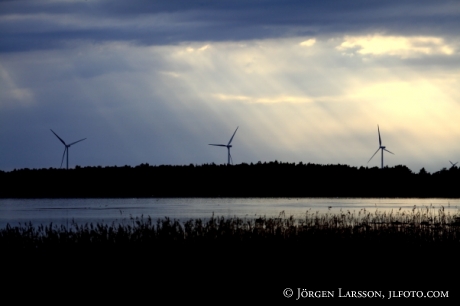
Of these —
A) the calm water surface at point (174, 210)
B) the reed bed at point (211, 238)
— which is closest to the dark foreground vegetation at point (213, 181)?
the calm water surface at point (174, 210)

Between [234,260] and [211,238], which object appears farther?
[211,238]

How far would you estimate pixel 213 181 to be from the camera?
145125 mm

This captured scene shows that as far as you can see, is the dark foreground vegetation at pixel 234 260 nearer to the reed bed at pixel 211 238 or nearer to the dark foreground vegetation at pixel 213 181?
the reed bed at pixel 211 238

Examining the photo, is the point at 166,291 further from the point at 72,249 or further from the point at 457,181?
the point at 457,181

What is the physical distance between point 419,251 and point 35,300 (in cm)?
1358

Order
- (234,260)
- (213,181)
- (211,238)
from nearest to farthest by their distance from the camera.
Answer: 1. (234,260)
2. (211,238)
3. (213,181)

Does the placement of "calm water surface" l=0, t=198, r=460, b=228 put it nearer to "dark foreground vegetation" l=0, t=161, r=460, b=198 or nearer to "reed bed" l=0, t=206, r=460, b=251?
"reed bed" l=0, t=206, r=460, b=251

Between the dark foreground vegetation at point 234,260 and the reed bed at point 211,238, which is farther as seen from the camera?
the reed bed at point 211,238

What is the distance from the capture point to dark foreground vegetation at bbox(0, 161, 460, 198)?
13550 cm

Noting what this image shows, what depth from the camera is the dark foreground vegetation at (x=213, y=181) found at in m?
136

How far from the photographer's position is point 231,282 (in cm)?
2103

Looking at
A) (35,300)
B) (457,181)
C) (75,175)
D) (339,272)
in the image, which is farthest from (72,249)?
(75,175)

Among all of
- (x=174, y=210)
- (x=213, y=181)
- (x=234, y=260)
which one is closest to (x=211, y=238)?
(x=234, y=260)

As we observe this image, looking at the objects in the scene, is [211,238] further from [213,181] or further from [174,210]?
[213,181]
